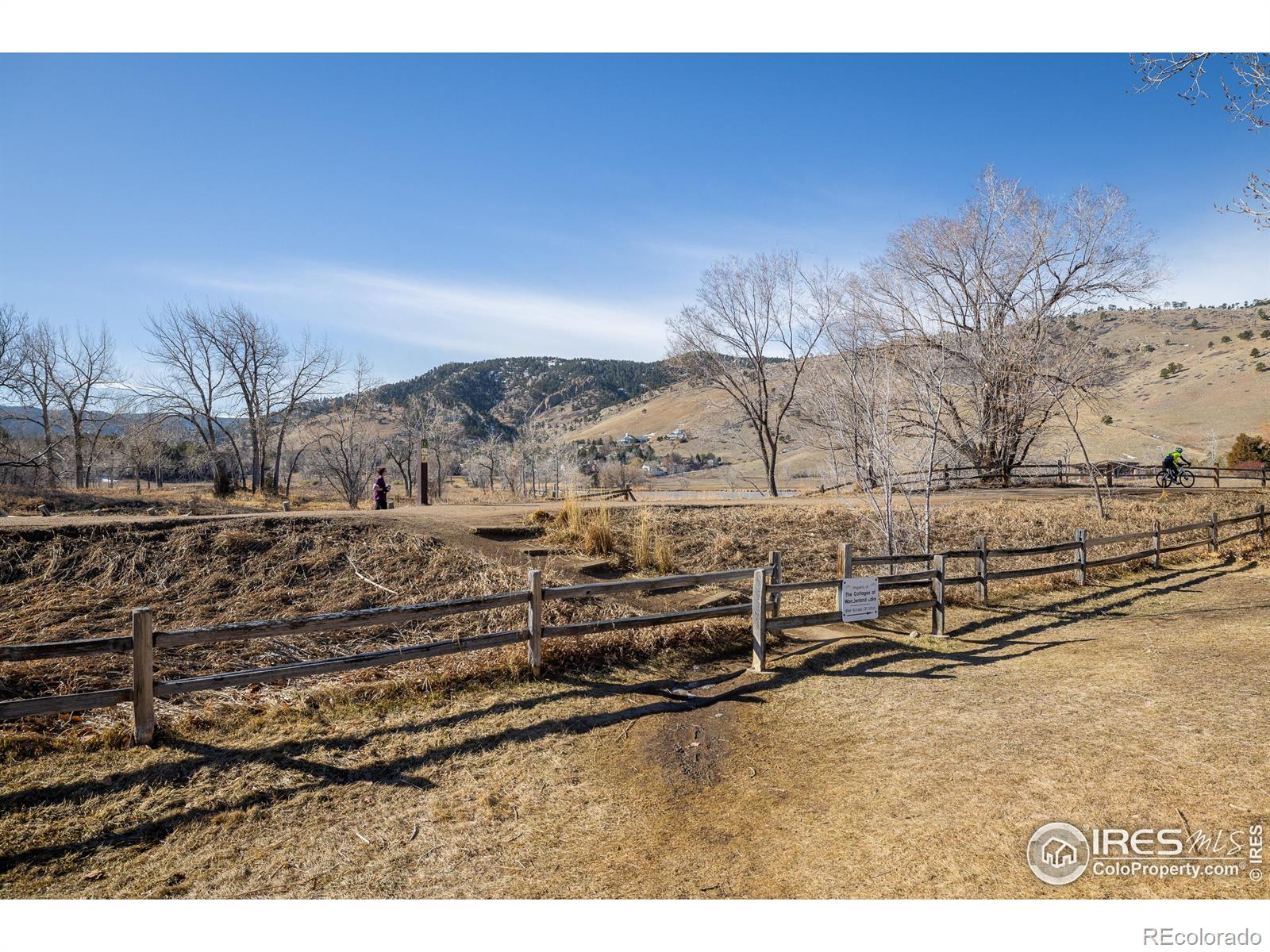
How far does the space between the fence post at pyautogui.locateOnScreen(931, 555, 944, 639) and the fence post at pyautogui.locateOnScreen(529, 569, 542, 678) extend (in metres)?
6.00

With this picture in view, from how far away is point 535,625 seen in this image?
8.09 m

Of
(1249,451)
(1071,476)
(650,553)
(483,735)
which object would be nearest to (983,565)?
(650,553)

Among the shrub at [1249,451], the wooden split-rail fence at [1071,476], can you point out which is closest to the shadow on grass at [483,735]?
the wooden split-rail fence at [1071,476]

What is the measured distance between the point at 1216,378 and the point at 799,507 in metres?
77.1

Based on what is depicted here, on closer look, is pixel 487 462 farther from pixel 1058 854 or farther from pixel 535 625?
pixel 1058 854

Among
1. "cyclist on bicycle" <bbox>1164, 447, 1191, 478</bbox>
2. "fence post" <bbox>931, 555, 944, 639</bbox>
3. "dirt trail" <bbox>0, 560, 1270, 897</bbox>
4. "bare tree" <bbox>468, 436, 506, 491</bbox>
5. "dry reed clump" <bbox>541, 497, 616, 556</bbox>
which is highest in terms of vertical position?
"bare tree" <bbox>468, 436, 506, 491</bbox>

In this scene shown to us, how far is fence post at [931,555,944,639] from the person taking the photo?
1032 cm

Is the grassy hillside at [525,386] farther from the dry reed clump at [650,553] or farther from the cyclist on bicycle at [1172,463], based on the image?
the dry reed clump at [650,553]

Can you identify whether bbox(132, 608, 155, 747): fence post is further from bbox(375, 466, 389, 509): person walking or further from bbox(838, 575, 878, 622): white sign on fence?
bbox(375, 466, 389, 509): person walking

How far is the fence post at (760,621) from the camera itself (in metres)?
8.65

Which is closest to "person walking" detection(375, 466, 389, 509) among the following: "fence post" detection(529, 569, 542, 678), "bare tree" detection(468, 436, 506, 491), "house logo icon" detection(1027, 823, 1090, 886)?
"fence post" detection(529, 569, 542, 678)

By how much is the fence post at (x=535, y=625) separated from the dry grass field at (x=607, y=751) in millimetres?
269

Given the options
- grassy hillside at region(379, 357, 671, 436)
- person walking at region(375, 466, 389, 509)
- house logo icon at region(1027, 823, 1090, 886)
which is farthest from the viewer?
grassy hillside at region(379, 357, 671, 436)

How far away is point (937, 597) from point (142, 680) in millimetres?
9899
